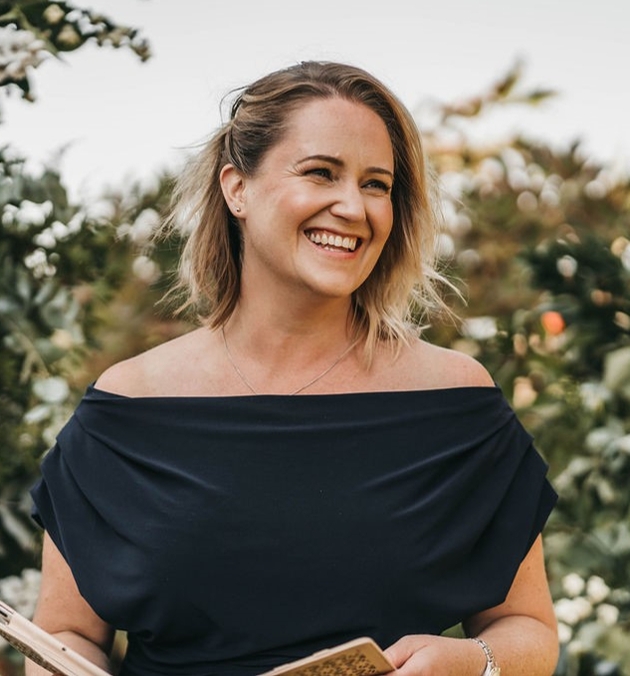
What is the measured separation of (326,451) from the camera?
7.75ft

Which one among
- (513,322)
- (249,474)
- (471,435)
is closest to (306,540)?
(249,474)

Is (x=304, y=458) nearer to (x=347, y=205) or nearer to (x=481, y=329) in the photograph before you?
(x=347, y=205)

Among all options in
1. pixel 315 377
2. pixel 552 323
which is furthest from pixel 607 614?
pixel 315 377

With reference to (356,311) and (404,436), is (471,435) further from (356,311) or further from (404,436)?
(356,311)

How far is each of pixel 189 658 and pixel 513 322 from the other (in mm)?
1822

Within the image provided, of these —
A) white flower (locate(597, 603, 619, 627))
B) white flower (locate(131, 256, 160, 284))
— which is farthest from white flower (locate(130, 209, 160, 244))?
white flower (locate(597, 603, 619, 627))

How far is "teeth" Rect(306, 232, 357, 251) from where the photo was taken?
7.53 feet

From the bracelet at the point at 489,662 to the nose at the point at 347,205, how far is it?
2.45ft

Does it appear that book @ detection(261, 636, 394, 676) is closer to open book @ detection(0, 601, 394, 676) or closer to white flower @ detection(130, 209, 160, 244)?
open book @ detection(0, 601, 394, 676)

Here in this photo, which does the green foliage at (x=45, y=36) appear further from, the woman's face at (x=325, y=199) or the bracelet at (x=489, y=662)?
the bracelet at (x=489, y=662)

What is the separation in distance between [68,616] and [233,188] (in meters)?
0.85

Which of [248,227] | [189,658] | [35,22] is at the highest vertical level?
[35,22]

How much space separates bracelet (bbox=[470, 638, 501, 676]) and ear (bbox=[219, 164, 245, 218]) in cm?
89

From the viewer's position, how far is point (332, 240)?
2.29m
